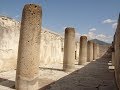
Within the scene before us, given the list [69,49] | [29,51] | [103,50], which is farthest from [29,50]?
[103,50]

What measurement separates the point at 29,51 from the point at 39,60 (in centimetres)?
402

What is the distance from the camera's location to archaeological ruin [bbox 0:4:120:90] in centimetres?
638

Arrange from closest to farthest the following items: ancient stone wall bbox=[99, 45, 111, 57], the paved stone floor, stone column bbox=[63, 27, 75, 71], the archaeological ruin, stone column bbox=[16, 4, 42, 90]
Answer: stone column bbox=[16, 4, 42, 90]
the archaeological ruin
the paved stone floor
stone column bbox=[63, 27, 75, 71]
ancient stone wall bbox=[99, 45, 111, 57]

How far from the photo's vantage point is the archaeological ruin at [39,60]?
251 inches

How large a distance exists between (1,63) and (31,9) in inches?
191

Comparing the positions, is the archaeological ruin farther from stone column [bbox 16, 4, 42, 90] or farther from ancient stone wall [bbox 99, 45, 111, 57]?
ancient stone wall [bbox 99, 45, 111, 57]

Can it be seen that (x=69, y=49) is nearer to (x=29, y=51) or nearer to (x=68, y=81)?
(x=68, y=81)

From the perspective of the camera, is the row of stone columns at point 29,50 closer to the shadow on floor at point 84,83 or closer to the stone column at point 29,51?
the stone column at point 29,51

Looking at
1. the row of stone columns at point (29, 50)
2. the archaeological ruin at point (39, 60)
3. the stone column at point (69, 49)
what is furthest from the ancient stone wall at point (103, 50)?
the row of stone columns at point (29, 50)

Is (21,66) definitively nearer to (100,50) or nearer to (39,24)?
(39,24)

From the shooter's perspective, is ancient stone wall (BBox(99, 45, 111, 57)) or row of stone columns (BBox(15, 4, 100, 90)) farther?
ancient stone wall (BBox(99, 45, 111, 57))

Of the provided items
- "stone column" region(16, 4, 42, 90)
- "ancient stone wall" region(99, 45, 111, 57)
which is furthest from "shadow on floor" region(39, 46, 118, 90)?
"ancient stone wall" region(99, 45, 111, 57)

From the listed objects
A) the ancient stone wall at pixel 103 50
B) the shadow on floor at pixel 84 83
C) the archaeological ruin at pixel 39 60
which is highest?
the ancient stone wall at pixel 103 50

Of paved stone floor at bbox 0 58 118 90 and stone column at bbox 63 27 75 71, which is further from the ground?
stone column at bbox 63 27 75 71
